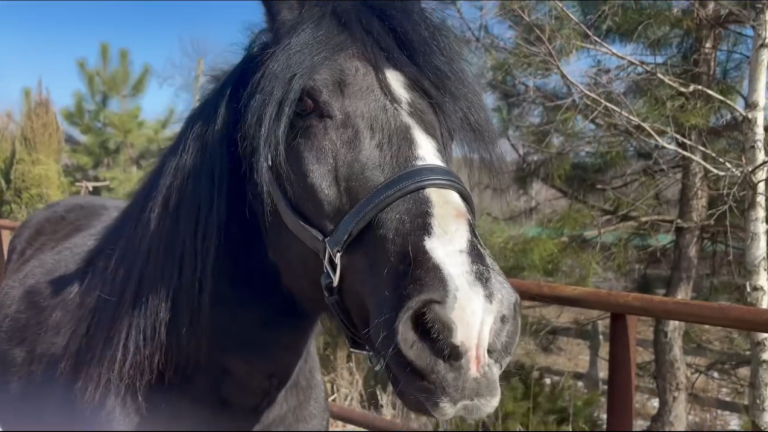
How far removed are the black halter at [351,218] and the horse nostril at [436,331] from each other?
10.3 inches

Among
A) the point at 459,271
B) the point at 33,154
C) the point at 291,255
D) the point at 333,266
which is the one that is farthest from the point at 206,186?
the point at 33,154

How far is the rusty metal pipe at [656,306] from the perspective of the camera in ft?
5.21

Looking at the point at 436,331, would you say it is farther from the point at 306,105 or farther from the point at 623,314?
the point at 623,314

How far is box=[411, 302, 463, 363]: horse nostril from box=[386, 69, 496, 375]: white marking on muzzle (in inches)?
0.7

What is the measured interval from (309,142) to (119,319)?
0.74m

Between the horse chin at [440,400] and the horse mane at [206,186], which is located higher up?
the horse mane at [206,186]

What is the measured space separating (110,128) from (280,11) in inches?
113

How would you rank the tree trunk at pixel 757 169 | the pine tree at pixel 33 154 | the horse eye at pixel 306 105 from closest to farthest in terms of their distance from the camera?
the horse eye at pixel 306 105, the tree trunk at pixel 757 169, the pine tree at pixel 33 154

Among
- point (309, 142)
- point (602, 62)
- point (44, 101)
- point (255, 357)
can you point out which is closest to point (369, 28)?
point (309, 142)

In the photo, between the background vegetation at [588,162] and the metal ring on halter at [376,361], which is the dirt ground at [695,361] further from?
the metal ring on halter at [376,361]

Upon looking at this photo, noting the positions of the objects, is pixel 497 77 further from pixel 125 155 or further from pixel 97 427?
pixel 97 427

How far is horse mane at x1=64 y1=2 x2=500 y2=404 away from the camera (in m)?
1.44

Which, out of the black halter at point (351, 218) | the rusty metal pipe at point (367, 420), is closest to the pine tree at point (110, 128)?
the rusty metal pipe at point (367, 420)

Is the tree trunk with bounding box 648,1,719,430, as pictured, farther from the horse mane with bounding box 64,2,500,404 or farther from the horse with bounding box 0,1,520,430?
the horse mane with bounding box 64,2,500,404
